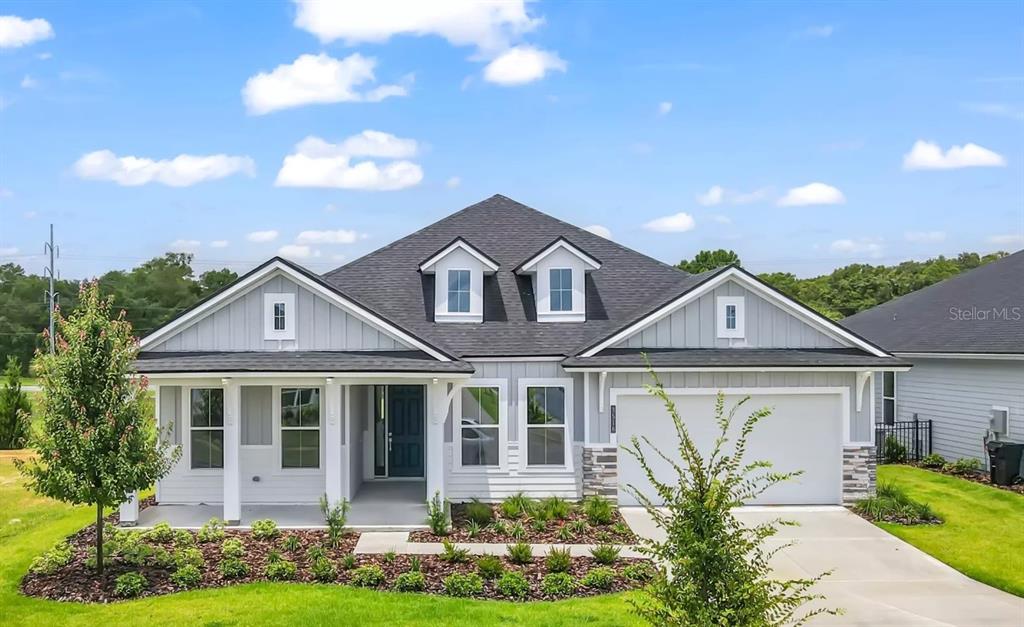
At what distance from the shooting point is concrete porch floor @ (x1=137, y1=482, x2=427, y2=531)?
45.7 feet

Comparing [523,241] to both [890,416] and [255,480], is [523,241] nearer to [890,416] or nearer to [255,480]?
[255,480]

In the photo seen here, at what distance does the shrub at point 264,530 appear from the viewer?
1312 centimetres

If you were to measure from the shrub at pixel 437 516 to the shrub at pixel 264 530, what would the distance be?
2.49 m

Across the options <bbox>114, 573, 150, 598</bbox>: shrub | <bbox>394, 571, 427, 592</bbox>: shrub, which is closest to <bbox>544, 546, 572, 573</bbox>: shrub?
<bbox>394, 571, 427, 592</bbox>: shrub

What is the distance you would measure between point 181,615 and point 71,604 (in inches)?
68.2

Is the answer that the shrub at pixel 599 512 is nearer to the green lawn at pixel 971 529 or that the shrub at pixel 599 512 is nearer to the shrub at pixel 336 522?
the shrub at pixel 336 522

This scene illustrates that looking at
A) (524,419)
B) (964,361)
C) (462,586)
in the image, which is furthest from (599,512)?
(964,361)

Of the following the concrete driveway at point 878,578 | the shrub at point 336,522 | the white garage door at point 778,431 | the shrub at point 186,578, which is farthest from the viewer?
the white garage door at point 778,431

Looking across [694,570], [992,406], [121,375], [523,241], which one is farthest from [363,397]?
[992,406]

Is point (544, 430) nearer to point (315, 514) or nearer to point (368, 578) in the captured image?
point (315, 514)

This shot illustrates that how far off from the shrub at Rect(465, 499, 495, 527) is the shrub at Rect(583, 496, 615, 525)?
171cm

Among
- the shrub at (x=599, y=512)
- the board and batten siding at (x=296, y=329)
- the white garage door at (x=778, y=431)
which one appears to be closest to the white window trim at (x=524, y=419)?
the white garage door at (x=778, y=431)

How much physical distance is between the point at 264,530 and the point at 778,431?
9578 mm

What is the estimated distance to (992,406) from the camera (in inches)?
739
